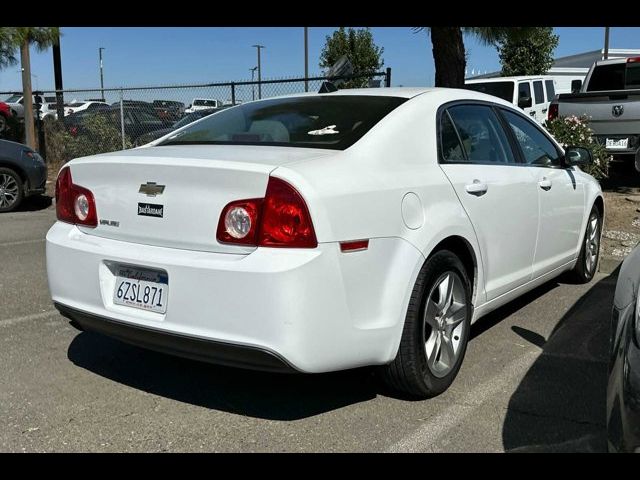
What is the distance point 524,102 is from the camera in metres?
14.3

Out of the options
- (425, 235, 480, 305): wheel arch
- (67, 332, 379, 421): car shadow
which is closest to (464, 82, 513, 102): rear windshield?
(425, 235, 480, 305): wheel arch

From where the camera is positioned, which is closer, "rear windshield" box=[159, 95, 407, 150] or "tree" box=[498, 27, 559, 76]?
"rear windshield" box=[159, 95, 407, 150]

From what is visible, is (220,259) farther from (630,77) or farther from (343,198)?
(630,77)

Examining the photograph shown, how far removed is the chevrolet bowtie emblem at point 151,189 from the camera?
2961mm

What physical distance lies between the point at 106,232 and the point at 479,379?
2.11 metres

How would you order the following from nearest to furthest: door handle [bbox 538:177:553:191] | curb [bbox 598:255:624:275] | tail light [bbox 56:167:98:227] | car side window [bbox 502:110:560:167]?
tail light [bbox 56:167:98:227], door handle [bbox 538:177:553:191], car side window [bbox 502:110:560:167], curb [bbox 598:255:624:275]

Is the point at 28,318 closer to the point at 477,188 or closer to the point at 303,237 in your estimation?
the point at 303,237

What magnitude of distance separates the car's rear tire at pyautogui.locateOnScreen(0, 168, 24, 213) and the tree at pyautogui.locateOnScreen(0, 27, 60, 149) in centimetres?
437

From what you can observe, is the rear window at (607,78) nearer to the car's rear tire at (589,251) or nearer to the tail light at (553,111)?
the tail light at (553,111)

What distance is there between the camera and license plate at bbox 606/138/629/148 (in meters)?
9.56

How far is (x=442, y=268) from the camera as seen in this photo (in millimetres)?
3270

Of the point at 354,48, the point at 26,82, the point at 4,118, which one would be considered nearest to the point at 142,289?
the point at 26,82

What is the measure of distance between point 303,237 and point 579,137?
6.99 m

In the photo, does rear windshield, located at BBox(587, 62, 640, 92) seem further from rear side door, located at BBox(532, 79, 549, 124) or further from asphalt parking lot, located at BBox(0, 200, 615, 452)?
asphalt parking lot, located at BBox(0, 200, 615, 452)
